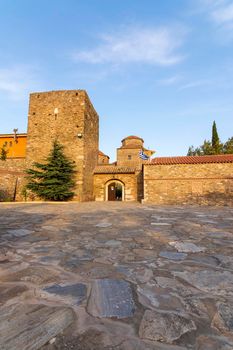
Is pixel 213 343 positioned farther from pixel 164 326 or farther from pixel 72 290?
pixel 72 290

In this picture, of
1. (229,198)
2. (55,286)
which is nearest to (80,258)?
(55,286)

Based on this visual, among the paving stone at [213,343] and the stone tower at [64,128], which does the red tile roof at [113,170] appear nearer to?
the stone tower at [64,128]

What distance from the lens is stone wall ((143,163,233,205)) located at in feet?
45.4

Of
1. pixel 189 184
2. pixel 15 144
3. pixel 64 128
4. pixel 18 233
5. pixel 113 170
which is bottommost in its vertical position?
pixel 18 233

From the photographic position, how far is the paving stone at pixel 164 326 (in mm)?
1146

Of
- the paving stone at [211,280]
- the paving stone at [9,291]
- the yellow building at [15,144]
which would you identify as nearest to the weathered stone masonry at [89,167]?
the yellow building at [15,144]

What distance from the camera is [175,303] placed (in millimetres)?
1497

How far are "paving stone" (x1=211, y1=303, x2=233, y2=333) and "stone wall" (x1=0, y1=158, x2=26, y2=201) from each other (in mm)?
14663

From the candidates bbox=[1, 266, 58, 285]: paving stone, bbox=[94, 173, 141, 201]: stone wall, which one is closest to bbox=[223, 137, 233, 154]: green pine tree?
bbox=[94, 173, 141, 201]: stone wall

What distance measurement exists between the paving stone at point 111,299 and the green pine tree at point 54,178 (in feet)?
41.7

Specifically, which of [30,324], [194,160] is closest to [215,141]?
[194,160]

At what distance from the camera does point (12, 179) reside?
14.8m

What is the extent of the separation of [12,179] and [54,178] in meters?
3.17

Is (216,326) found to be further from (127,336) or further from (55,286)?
(55,286)
